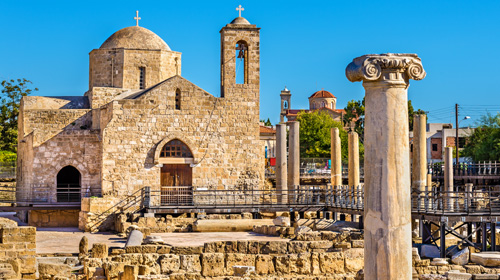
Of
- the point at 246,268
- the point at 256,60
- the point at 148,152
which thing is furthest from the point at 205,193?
the point at 246,268

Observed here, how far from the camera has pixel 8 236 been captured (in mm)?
16328

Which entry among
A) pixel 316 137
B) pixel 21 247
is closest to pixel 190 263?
pixel 21 247

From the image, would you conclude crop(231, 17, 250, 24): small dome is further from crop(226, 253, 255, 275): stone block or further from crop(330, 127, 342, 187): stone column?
crop(226, 253, 255, 275): stone block

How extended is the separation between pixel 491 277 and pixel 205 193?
17.4 metres

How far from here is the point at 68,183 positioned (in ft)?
105

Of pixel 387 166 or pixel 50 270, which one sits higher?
pixel 387 166

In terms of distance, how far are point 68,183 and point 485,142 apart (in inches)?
1280

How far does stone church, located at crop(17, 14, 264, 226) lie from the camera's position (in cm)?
3017

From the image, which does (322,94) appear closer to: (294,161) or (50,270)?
(294,161)

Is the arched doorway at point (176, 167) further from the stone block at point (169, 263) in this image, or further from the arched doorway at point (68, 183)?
the stone block at point (169, 263)

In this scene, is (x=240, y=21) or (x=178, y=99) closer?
(x=178, y=99)

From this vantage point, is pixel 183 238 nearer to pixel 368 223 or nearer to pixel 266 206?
pixel 266 206

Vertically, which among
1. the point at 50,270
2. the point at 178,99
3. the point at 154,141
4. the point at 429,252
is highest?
the point at 178,99

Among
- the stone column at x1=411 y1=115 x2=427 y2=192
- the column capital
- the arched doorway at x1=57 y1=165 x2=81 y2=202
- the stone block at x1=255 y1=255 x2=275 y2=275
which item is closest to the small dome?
Result: the stone column at x1=411 y1=115 x2=427 y2=192
